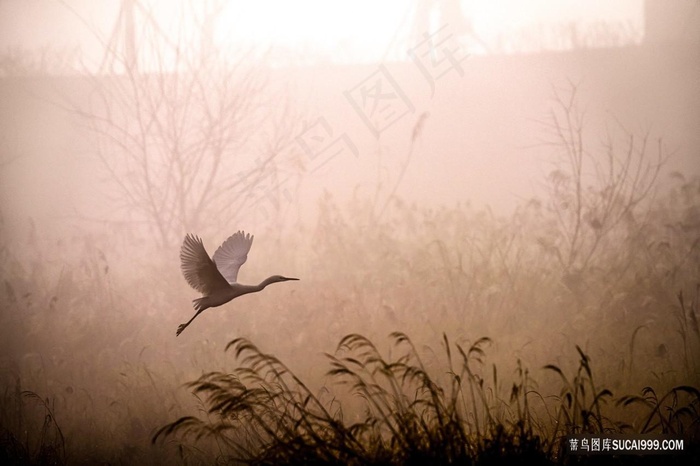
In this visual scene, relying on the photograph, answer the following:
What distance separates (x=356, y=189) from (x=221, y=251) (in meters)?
0.55

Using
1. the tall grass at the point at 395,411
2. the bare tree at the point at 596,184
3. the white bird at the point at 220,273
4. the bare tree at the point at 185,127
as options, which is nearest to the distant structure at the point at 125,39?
the bare tree at the point at 185,127

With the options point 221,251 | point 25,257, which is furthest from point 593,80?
point 25,257

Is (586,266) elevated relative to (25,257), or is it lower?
lower

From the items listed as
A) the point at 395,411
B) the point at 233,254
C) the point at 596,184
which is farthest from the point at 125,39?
the point at 596,184

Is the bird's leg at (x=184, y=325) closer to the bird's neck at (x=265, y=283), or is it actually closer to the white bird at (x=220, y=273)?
the white bird at (x=220, y=273)

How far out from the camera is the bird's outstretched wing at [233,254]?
6.95 feet

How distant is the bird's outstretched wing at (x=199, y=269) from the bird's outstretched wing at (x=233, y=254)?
7 cm

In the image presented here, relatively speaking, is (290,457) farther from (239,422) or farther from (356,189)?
(356,189)

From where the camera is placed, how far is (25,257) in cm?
232

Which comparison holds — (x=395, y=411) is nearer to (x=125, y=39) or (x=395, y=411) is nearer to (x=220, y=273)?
(x=220, y=273)

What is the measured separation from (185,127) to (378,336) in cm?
108

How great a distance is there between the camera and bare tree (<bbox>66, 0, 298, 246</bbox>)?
225cm

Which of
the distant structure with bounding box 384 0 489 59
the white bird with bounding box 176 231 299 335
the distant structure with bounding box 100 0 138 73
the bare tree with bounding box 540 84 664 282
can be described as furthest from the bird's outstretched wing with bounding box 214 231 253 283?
the bare tree with bounding box 540 84 664 282

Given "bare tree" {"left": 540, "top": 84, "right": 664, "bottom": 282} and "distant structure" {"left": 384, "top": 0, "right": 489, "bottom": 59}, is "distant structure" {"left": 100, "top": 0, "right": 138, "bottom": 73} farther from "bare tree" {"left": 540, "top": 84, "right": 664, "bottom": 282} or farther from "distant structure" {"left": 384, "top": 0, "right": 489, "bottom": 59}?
"bare tree" {"left": 540, "top": 84, "right": 664, "bottom": 282}
